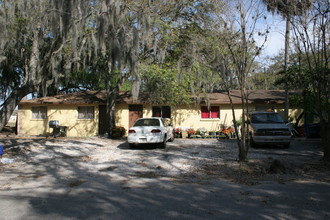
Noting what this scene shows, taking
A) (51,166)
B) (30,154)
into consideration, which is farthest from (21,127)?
(51,166)

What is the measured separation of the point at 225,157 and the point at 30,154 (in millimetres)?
8182

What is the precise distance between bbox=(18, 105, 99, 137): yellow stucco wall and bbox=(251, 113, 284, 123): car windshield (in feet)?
39.6

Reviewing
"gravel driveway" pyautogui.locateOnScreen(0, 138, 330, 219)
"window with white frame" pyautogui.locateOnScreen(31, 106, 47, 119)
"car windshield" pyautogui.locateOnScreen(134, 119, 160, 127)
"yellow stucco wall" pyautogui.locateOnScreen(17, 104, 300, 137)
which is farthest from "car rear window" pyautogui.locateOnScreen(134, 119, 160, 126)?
"window with white frame" pyautogui.locateOnScreen(31, 106, 47, 119)

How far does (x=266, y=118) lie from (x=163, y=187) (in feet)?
30.3

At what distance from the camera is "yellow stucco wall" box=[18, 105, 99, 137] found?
21203mm

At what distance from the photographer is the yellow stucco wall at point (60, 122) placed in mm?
21203

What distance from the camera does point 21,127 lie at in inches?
843

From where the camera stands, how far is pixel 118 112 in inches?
834

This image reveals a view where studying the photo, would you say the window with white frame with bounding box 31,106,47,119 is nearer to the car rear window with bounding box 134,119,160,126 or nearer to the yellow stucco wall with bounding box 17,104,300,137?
the yellow stucco wall with bounding box 17,104,300,137

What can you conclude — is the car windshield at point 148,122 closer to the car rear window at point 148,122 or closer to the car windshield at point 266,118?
the car rear window at point 148,122

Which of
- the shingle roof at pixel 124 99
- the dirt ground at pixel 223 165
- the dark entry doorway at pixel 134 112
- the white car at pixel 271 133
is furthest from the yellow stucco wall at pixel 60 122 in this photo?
the white car at pixel 271 133

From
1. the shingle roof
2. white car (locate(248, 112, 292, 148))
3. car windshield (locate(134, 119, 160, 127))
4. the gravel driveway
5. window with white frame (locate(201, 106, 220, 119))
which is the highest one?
the shingle roof

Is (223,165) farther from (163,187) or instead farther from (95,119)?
(95,119)

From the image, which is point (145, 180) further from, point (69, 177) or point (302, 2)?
point (302, 2)
